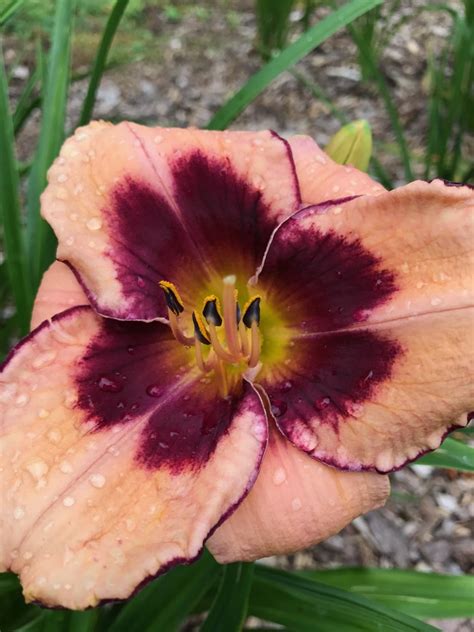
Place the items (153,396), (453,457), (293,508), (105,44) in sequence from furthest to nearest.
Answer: (105,44) → (453,457) → (153,396) → (293,508)

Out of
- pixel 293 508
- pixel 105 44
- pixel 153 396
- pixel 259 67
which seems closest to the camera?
pixel 293 508

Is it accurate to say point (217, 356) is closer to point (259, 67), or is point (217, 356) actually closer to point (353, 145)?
point (353, 145)

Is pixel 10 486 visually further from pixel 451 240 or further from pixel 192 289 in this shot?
pixel 451 240

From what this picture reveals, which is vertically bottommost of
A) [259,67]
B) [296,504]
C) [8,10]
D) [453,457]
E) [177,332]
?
[259,67]

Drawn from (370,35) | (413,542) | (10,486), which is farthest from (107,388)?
→ (370,35)

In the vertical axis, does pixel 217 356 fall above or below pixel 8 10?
below

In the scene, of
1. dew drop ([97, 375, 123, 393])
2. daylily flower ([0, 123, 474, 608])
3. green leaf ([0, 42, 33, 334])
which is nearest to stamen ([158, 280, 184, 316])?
daylily flower ([0, 123, 474, 608])

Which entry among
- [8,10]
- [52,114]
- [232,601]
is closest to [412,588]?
[232,601]
